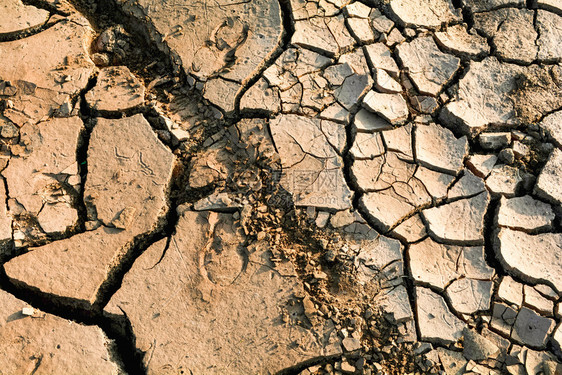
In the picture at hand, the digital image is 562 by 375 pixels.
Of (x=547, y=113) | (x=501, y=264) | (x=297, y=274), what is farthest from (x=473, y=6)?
(x=297, y=274)

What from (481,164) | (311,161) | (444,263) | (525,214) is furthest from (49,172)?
(525,214)

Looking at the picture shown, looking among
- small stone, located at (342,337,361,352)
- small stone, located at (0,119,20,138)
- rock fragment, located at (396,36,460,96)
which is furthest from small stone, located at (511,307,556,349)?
small stone, located at (0,119,20,138)

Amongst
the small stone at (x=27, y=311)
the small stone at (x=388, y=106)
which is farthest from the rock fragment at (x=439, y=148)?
the small stone at (x=27, y=311)

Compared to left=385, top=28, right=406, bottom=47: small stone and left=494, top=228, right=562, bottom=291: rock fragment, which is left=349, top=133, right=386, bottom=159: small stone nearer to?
left=385, top=28, right=406, bottom=47: small stone

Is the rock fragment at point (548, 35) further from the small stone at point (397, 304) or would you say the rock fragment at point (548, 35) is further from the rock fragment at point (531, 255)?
the small stone at point (397, 304)

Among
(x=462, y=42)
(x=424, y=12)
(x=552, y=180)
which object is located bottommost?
(x=552, y=180)

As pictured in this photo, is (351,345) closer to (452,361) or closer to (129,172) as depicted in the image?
(452,361)

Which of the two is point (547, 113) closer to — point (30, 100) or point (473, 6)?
point (473, 6)
